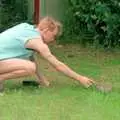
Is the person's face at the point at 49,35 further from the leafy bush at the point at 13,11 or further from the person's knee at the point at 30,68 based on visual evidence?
the leafy bush at the point at 13,11

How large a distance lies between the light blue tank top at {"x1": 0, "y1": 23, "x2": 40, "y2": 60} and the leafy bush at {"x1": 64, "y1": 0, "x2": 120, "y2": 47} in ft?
14.3

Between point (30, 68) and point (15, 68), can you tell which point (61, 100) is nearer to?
point (30, 68)

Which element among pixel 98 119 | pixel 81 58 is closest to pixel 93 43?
pixel 81 58

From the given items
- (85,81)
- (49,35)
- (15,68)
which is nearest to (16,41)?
(15,68)

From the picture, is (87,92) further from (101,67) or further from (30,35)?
(101,67)

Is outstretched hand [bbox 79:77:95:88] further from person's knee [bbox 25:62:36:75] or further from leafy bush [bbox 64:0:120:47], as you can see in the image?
leafy bush [bbox 64:0:120:47]

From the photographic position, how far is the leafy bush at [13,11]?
1330 cm

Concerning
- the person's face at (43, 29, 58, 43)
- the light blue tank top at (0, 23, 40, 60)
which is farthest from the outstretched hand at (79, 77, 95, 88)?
the light blue tank top at (0, 23, 40, 60)

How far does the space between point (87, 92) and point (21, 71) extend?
34.1 inches

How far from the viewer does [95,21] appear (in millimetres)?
12492

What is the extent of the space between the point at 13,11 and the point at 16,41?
19.5 ft

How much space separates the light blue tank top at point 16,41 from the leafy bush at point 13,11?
549 centimetres

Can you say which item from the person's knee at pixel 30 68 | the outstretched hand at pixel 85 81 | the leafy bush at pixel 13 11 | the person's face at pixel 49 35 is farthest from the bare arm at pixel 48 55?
the leafy bush at pixel 13 11

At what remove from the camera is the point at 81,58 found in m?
11.1
